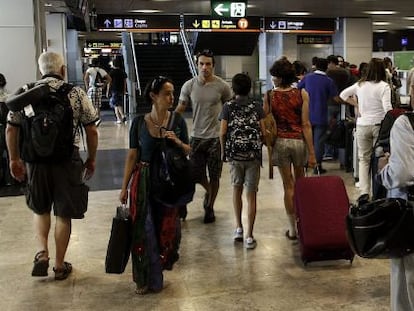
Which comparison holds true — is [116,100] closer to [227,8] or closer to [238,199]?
[227,8]

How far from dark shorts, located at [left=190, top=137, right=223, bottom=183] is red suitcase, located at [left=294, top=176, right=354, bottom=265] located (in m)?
1.15

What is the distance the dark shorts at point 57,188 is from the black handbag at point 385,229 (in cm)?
216

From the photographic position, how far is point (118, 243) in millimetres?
3576

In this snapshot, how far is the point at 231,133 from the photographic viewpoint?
4.64 meters

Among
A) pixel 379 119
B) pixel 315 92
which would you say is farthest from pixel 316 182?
pixel 315 92

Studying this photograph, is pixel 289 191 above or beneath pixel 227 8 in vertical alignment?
beneath

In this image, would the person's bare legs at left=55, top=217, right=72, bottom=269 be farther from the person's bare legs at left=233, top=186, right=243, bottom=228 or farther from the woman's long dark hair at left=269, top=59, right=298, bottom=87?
the woman's long dark hair at left=269, top=59, right=298, bottom=87

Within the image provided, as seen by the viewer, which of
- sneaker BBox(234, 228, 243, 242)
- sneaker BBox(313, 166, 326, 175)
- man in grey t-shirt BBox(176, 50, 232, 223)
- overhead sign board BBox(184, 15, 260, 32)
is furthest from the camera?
overhead sign board BBox(184, 15, 260, 32)

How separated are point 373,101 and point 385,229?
3761 mm

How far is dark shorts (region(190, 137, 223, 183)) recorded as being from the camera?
17.3 ft

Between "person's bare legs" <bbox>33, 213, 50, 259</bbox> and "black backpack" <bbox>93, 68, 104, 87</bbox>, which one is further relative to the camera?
"black backpack" <bbox>93, 68, 104, 87</bbox>

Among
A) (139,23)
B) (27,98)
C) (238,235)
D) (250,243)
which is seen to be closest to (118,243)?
(27,98)

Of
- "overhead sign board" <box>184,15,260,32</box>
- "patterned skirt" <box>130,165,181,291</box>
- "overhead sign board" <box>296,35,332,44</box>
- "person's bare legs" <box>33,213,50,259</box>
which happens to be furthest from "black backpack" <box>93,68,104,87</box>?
"patterned skirt" <box>130,165,181,291</box>

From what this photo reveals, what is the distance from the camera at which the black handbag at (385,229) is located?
7.79 feet
